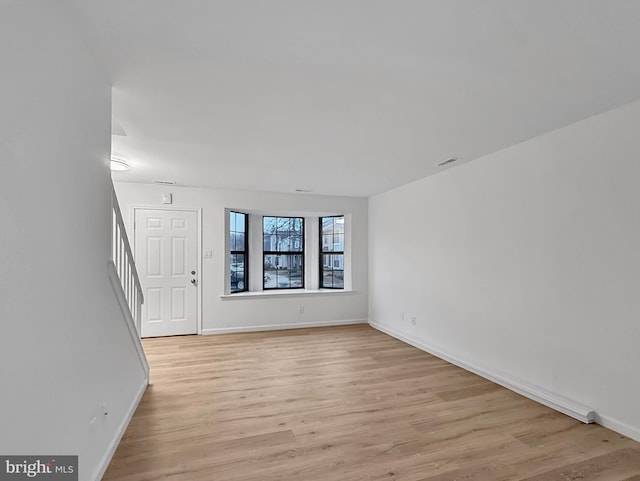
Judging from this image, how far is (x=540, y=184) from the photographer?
9.37 feet

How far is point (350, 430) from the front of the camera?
7.79 ft

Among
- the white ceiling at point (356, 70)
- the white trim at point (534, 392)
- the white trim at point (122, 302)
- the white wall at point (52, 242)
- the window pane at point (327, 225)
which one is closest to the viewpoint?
the white wall at point (52, 242)

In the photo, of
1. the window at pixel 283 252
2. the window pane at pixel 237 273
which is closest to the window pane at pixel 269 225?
the window at pixel 283 252

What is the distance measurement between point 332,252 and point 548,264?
3956 millimetres

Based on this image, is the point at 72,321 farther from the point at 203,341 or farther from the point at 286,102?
the point at 203,341

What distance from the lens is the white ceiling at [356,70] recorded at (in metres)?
1.43

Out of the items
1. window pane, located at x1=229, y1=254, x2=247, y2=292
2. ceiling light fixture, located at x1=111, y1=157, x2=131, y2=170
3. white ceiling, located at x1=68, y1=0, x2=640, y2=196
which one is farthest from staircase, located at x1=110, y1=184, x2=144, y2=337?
window pane, located at x1=229, y1=254, x2=247, y2=292

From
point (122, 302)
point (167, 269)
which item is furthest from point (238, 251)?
point (122, 302)

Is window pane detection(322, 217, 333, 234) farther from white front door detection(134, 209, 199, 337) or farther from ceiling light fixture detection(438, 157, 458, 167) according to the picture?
ceiling light fixture detection(438, 157, 458, 167)

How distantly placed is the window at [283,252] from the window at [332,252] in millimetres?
419

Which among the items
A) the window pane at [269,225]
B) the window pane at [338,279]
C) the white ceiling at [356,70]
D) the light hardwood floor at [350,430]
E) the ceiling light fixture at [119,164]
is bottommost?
the light hardwood floor at [350,430]

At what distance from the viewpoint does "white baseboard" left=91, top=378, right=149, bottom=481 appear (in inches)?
70.8

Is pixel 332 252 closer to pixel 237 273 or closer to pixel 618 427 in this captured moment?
pixel 237 273

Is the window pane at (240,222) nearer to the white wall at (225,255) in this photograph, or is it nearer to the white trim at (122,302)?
the white wall at (225,255)
